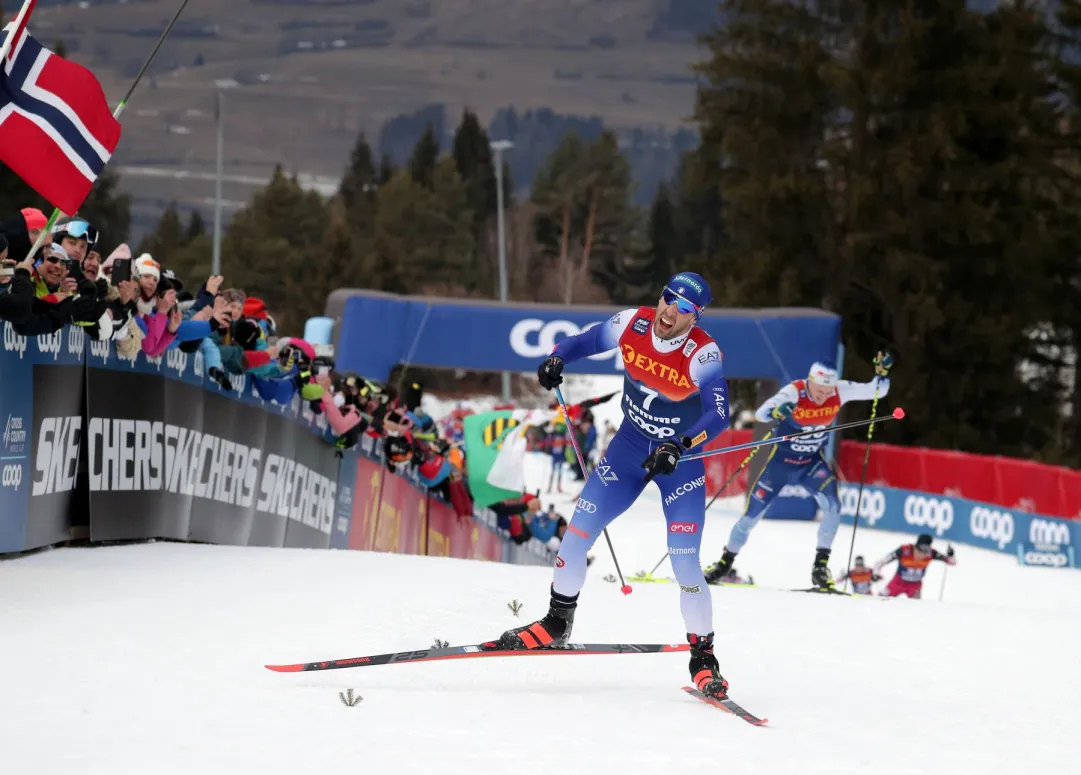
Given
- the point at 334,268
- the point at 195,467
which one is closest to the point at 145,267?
the point at 195,467

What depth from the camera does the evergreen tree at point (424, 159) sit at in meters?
94.4

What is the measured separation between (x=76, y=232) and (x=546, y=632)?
12.7ft

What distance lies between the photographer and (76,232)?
8570 mm

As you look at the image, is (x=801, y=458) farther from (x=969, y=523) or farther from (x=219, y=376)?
(x=969, y=523)

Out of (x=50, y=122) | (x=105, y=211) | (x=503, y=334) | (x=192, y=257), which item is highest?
(x=105, y=211)

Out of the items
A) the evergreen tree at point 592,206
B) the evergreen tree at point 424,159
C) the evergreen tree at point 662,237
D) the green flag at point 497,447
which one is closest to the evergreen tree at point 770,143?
the green flag at point 497,447

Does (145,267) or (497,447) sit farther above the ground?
(145,267)

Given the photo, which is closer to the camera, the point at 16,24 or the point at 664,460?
the point at 664,460

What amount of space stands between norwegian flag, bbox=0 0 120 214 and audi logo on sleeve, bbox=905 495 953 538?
65.3 ft

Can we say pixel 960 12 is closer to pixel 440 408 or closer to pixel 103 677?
pixel 440 408

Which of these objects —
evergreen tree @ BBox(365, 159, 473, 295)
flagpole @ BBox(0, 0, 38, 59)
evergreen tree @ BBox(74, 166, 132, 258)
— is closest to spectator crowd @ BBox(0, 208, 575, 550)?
flagpole @ BBox(0, 0, 38, 59)

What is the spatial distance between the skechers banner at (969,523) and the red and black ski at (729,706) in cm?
1563

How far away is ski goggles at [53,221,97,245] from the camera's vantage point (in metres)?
8.57

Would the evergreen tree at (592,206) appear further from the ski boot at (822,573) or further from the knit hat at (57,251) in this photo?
the knit hat at (57,251)
